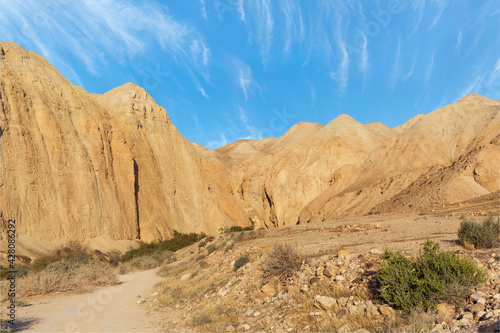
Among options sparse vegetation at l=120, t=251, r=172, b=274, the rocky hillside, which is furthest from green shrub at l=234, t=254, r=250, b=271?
the rocky hillside

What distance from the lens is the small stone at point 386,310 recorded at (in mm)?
5133

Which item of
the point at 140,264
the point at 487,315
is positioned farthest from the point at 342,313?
the point at 140,264

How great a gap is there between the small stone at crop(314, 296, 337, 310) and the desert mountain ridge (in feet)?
83.8

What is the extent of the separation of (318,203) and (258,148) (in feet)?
114

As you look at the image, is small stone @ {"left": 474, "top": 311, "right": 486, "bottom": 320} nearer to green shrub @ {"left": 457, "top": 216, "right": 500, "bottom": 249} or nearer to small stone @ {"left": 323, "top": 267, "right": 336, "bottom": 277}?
small stone @ {"left": 323, "top": 267, "right": 336, "bottom": 277}

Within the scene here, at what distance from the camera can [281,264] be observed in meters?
8.46

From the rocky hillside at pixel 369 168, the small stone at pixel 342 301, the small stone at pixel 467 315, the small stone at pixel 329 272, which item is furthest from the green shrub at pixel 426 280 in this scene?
the rocky hillside at pixel 369 168

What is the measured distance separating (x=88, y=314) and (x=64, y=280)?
15.5 feet

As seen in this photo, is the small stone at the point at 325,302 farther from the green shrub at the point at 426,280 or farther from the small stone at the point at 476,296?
the small stone at the point at 476,296

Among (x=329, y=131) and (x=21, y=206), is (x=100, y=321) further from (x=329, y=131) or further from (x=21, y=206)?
(x=329, y=131)

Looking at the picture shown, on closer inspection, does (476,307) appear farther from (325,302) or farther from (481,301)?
(325,302)

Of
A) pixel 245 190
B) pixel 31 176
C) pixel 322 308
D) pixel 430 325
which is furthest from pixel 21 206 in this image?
Answer: pixel 245 190

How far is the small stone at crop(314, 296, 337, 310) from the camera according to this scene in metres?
6.03

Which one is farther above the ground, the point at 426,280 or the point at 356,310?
the point at 426,280
